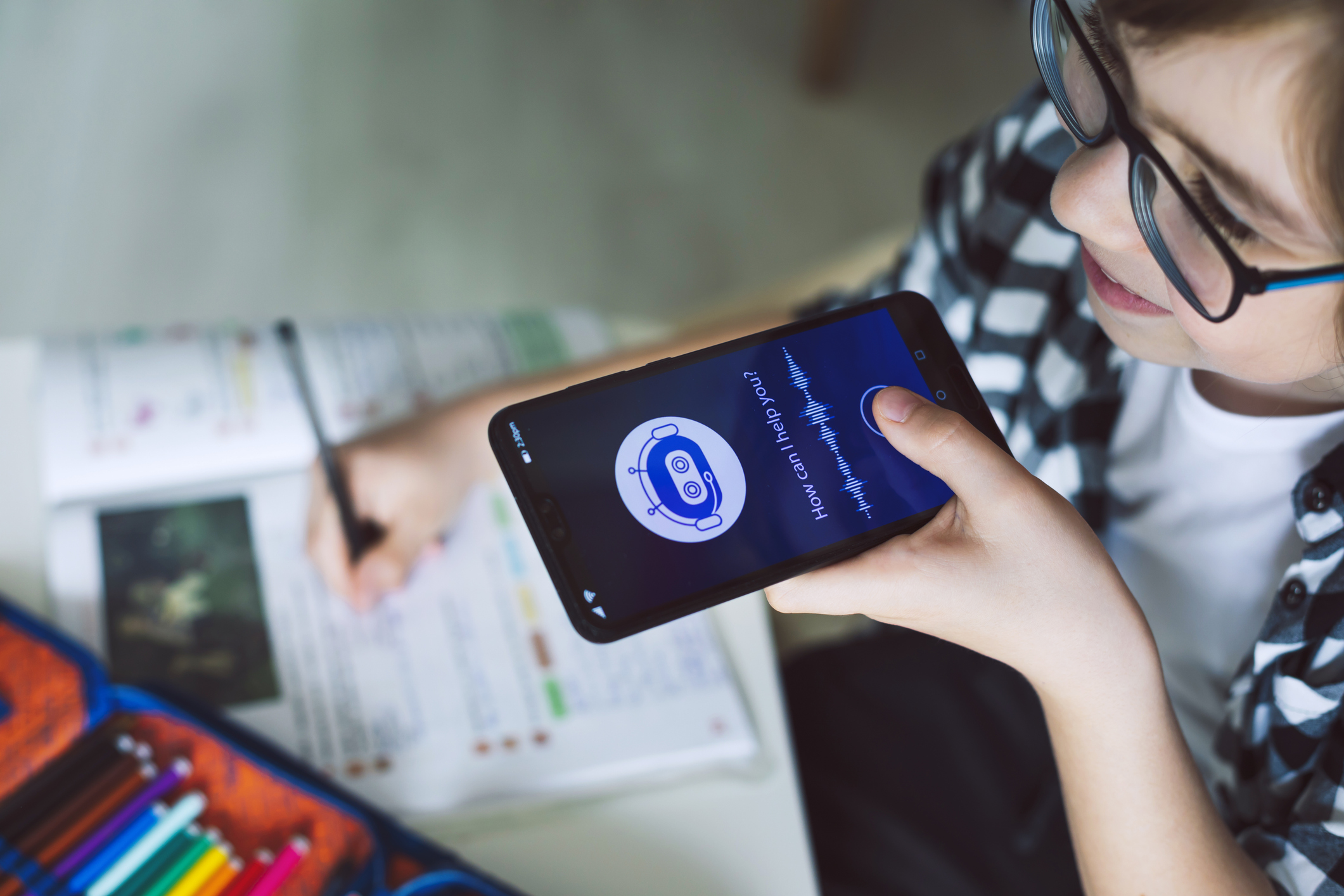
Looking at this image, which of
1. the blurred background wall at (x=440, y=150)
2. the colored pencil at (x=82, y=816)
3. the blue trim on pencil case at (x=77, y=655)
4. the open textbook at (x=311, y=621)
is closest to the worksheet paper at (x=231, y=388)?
the open textbook at (x=311, y=621)

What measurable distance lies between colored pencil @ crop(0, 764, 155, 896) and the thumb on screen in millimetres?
394

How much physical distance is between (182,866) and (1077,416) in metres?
0.54

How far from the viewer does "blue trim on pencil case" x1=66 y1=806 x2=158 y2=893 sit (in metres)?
0.43

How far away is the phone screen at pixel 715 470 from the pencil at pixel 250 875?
0.73 ft

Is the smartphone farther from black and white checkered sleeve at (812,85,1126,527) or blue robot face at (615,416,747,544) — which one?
black and white checkered sleeve at (812,85,1126,527)

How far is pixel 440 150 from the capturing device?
1.58 meters

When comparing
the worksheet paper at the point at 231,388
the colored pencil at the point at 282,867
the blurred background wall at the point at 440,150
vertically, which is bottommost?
the colored pencil at the point at 282,867

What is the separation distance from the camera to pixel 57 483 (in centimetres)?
59

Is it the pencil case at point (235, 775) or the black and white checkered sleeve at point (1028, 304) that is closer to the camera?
the pencil case at point (235, 775)

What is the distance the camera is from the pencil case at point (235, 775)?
18.3 inches

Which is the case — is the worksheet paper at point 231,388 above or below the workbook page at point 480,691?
above

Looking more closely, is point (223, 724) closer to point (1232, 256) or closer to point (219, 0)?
point (1232, 256)

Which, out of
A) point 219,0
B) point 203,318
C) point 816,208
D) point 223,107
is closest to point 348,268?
point 203,318

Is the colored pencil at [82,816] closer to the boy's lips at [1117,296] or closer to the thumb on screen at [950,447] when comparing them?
the thumb on screen at [950,447]
